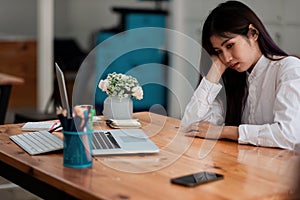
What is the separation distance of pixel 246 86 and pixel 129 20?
403 centimetres

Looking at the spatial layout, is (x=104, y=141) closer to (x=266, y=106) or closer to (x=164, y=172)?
(x=164, y=172)

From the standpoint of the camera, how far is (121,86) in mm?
2740

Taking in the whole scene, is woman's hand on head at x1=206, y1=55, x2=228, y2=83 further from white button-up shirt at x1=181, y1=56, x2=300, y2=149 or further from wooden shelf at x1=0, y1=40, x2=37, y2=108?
wooden shelf at x1=0, y1=40, x2=37, y2=108

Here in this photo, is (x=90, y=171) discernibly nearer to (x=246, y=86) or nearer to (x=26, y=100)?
(x=246, y=86)

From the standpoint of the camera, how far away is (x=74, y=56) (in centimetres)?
792

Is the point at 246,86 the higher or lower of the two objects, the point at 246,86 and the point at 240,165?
the higher

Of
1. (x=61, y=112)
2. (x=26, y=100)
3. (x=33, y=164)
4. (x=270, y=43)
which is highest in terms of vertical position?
(x=270, y=43)

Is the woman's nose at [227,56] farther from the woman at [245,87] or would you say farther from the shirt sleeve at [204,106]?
the shirt sleeve at [204,106]

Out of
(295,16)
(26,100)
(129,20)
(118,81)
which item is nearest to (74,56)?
(26,100)

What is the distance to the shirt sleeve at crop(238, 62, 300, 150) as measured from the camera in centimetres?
230

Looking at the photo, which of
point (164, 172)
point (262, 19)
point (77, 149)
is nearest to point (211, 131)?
point (164, 172)

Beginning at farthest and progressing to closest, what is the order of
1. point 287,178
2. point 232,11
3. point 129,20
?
1. point 129,20
2. point 232,11
3. point 287,178

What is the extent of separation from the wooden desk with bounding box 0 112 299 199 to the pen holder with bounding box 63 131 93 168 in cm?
3

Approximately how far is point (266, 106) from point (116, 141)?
0.67 meters
